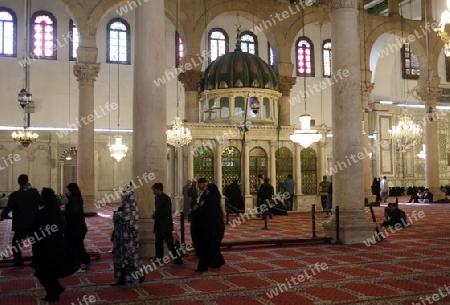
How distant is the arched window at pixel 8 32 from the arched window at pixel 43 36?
2.17 ft

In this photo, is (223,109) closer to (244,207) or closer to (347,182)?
(244,207)

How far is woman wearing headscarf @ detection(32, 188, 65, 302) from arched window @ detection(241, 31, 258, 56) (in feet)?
61.4

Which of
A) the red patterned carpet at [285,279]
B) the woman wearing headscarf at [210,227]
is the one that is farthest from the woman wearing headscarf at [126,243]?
the woman wearing headscarf at [210,227]

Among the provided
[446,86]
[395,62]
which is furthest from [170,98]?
[446,86]

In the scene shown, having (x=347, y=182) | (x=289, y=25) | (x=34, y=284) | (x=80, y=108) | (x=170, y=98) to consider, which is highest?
(x=289, y=25)

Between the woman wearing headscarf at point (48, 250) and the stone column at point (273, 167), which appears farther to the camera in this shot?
the stone column at point (273, 167)

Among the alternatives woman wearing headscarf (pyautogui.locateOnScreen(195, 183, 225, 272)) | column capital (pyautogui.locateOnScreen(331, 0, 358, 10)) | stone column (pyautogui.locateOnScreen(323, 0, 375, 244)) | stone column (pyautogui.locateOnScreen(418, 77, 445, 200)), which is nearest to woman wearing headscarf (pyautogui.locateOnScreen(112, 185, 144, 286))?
woman wearing headscarf (pyautogui.locateOnScreen(195, 183, 225, 272))

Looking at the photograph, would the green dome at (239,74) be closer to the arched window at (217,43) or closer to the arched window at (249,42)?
→ the arched window at (217,43)

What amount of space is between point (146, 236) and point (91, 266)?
0.76 m

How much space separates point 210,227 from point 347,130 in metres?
3.13

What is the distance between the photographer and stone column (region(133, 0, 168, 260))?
6.61m

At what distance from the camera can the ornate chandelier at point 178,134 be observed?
43.1ft

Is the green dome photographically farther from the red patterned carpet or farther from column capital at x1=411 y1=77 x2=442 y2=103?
the red patterned carpet

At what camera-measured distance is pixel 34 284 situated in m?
5.35
